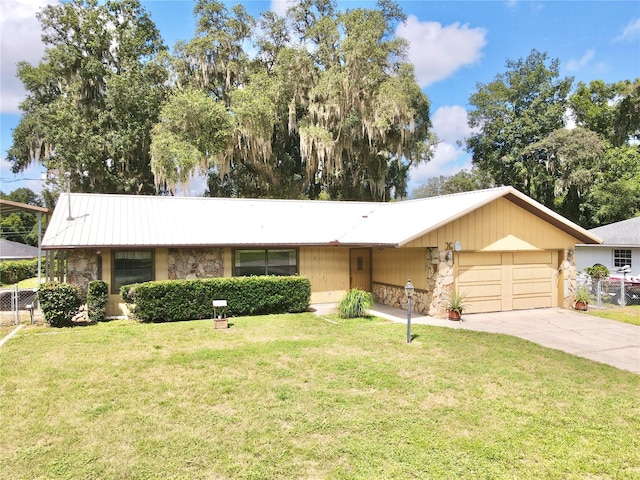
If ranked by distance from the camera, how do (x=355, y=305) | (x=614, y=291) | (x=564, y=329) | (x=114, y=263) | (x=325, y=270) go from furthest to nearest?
1. (x=614, y=291)
2. (x=325, y=270)
3. (x=114, y=263)
4. (x=355, y=305)
5. (x=564, y=329)

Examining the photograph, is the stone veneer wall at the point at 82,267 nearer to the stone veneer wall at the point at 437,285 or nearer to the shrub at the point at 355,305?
the shrub at the point at 355,305

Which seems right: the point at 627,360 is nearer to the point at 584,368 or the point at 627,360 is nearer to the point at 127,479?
the point at 584,368

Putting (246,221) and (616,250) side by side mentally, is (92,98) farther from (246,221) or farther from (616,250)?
(616,250)

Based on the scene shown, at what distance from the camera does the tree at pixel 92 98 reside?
2080 centimetres

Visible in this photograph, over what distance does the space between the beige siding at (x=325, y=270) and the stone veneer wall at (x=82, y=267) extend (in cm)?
592

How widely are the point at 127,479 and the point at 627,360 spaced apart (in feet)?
26.1

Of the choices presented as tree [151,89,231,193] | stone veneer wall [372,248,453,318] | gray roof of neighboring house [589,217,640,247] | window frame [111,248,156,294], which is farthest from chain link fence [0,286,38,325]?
gray roof of neighboring house [589,217,640,247]

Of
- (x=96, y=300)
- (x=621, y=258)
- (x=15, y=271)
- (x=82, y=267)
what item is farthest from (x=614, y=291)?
(x=15, y=271)

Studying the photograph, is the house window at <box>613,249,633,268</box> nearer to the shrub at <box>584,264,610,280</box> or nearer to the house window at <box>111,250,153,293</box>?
the shrub at <box>584,264,610,280</box>

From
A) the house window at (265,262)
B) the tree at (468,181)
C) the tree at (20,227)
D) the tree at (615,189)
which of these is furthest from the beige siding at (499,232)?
the tree at (20,227)

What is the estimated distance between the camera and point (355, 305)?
430 inches

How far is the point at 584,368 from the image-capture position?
668cm

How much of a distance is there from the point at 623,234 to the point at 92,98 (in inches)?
1033

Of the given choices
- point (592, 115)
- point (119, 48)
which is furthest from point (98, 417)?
point (592, 115)
